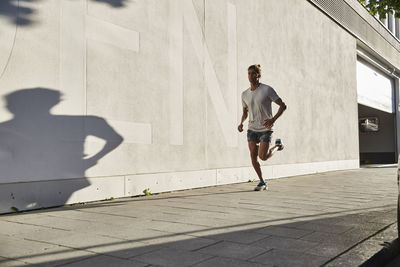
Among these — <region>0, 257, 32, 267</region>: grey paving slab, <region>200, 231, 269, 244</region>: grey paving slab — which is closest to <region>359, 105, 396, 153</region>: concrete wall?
<region>200, 231, 269, 244</region>: grey paving slab

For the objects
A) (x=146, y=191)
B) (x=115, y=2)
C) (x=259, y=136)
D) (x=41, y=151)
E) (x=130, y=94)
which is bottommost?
(x=146, y=191)

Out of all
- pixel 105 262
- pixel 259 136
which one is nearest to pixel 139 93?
pixel 259 136

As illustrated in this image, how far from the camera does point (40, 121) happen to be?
16.8 ft

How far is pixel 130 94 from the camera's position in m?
6.35

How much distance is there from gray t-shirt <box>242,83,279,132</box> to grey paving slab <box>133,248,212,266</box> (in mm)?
4184

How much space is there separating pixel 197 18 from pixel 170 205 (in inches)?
164

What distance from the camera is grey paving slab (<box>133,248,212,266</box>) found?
8.52 feet

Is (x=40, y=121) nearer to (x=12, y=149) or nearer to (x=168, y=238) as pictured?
(x=12, y=149)

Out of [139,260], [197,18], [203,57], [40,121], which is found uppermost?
[197,18]

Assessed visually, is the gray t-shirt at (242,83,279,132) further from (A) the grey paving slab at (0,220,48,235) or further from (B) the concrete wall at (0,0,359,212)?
(A) the grey paving slab at (0,220,48,235)

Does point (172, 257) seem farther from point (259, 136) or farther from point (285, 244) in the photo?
point (259, 136)

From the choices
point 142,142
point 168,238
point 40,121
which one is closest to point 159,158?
point 142,142

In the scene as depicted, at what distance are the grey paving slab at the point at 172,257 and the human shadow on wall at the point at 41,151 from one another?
2.68 m

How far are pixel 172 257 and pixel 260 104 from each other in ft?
14.4
